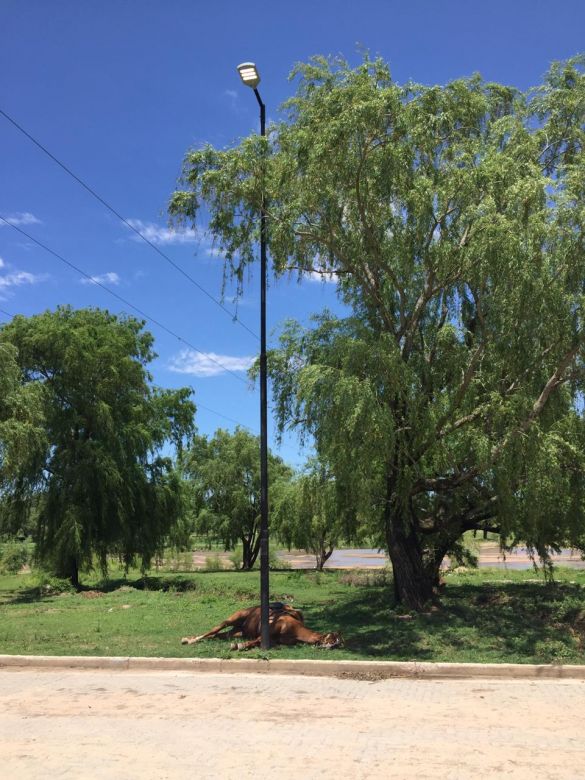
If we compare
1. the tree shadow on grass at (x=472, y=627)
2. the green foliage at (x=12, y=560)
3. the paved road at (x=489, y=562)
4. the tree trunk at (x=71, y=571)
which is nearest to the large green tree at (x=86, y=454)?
the tree trunk at (x=71, y=571)

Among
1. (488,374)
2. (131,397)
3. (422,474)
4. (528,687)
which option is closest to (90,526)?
(131,397)

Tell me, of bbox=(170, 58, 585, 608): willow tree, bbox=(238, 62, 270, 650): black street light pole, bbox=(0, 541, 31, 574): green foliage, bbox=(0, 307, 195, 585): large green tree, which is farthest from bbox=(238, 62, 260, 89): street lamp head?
bbox=(0, 541, 31, 574): green foliage

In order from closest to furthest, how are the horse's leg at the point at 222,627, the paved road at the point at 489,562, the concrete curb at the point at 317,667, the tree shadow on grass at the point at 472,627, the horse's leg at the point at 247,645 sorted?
the concrete curb at the point at 317,667, the tree shadow on grass at the point at 472,627, the horse's leg at the point at 247,645, the horse's leg at the point at 222,627, the paved road at the point at 489,562

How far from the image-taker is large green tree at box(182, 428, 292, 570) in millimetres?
44188

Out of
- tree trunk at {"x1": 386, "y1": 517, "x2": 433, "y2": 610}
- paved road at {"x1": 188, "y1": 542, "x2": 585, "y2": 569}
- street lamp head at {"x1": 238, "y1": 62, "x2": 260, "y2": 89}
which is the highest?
street lamp head at {"x1": 238, "y1": 62, "x2": 260, "y2": 89}

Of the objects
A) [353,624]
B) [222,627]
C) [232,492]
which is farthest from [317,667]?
[232,492]

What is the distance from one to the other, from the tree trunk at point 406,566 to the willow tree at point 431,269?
0.04 meters

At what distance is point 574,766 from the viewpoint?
557cm

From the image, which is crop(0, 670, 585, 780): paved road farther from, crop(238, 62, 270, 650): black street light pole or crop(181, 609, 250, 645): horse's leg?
crop(181, 609, 250, 645): horse's leg

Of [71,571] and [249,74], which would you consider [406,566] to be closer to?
[249,74]

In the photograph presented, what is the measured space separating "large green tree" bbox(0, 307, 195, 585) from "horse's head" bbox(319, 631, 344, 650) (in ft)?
53.5

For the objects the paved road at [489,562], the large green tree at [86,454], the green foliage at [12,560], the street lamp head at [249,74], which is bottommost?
the paved road at [489,562]

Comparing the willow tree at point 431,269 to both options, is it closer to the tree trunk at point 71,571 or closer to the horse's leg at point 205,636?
the horse's leg at point 205,636

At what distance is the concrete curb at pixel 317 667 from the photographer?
31.3 ft
